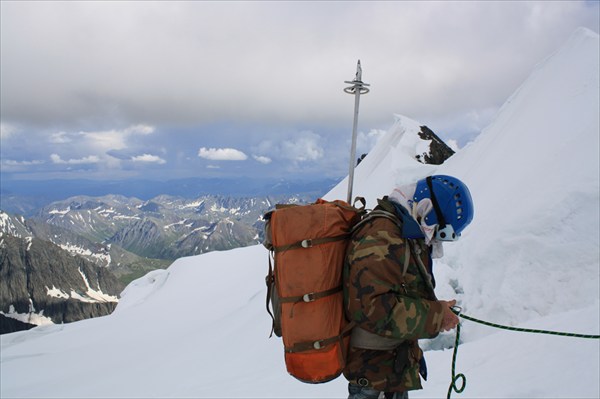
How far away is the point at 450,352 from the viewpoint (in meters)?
9.37

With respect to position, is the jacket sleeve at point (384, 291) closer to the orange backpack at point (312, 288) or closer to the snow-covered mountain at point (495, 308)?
the orange backpack at point (312, 288)

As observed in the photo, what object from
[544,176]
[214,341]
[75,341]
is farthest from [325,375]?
[75,341]

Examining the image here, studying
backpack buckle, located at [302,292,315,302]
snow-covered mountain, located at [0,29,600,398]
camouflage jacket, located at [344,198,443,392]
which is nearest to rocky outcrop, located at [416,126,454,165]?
snow-covered mountain, located at [0,29,600,398]

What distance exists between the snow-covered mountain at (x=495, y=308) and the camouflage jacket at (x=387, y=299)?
3957mm

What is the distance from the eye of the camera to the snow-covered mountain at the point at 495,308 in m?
7.42

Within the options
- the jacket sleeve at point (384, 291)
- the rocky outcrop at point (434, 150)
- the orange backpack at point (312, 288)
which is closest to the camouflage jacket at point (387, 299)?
the jacket sleeve at point (384, 291)

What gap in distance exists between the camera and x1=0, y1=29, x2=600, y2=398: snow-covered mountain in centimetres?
742

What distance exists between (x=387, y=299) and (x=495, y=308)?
8.21 meters

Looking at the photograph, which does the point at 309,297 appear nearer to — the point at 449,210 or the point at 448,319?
the point at 448,319

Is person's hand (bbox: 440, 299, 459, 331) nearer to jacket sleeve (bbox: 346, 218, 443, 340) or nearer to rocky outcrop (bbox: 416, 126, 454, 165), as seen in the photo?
jacket sleeve (bbox: 346, 218, 443, 340)

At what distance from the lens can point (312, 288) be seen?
11.4ft

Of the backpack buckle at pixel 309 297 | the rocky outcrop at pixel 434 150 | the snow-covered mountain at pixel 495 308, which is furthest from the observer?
the rocky outcrop at pixel 434 150

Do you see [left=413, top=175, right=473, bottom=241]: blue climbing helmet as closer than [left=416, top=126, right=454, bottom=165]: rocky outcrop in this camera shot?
Yes

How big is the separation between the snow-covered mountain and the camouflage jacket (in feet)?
13.0
